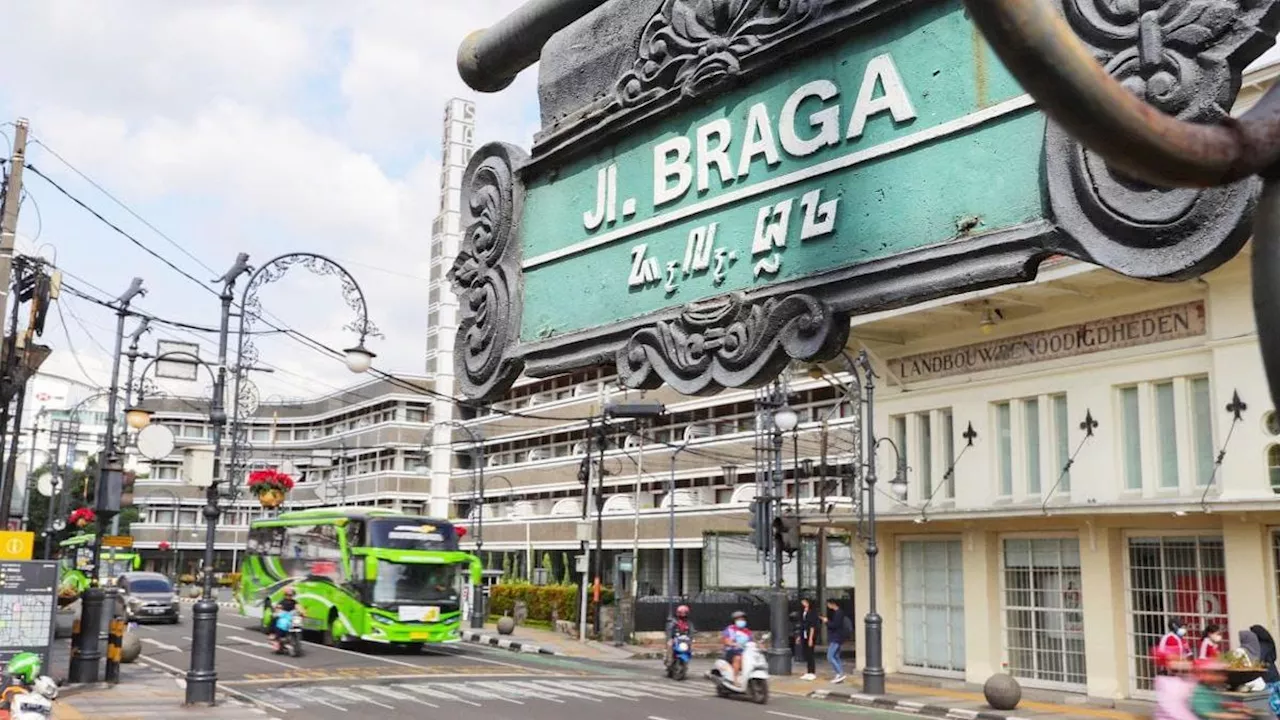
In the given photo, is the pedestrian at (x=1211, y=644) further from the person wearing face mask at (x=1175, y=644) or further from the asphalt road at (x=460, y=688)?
the asphalt road at (x=460, y=688)

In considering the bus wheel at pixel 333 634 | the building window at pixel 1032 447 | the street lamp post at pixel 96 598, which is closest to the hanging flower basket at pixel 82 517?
the bus wheel at pixel 333 634

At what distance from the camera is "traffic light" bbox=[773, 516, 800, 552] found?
75.5ft

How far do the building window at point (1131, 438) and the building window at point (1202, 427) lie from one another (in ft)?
3.37

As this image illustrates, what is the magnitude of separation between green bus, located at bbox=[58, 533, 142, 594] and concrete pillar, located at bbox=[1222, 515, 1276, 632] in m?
17.9

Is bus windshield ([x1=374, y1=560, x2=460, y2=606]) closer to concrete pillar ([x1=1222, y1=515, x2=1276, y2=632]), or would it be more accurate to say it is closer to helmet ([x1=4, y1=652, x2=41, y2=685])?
helmet ([x1=4, y1=652, x2=41, y2=685])

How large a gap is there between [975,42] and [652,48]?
0.79 m

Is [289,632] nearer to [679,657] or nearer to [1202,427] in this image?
[679,657]

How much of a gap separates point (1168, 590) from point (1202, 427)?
2.93 m

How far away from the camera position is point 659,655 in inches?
1256

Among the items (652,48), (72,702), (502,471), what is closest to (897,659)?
(72,702)

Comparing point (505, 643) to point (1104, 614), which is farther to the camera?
point (505, 643)

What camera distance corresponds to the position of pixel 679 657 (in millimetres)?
24891

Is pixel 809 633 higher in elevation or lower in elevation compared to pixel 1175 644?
lower

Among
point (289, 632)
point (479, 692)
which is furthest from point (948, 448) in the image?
point (289, 632)
